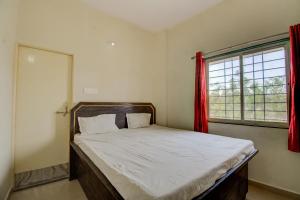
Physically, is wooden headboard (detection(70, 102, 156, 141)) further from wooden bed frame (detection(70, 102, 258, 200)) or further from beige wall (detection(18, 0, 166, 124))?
beige wall (detection(18, 0, 166, 124))

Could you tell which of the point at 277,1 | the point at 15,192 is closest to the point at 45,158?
the point at 15,192

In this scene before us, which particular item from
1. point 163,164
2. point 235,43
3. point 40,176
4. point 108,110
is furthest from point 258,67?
point 40,176

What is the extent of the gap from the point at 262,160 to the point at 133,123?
2191 millimetres

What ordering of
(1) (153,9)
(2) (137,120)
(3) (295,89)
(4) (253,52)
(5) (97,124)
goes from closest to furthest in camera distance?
(3) (295,89)
(4) (253,52)
(5) (97,124)
(1) (153,9)
(2) (137,120)

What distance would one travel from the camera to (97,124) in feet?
8.37

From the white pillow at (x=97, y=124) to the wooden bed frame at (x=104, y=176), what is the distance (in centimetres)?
10

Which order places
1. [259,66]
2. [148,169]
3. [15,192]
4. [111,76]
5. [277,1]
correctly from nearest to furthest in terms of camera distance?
[148,169] → [15,192] → [277,1] → [259,66] → [111,76]

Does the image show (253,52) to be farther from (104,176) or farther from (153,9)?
(104,176)

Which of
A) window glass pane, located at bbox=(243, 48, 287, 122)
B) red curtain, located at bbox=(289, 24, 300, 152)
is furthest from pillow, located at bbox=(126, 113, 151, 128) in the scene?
red curtain, located at bbox=(289, 24, 300, 152)

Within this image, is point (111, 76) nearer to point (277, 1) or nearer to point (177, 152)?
point (177, 152)

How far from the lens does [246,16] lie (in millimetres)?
2297

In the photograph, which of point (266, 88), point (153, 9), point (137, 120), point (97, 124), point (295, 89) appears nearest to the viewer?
point (295, 89)

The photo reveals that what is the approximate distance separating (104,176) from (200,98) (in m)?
2.10

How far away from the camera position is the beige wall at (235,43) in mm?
1941
